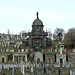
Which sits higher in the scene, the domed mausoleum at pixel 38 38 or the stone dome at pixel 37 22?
the stone dome at pixel 37 22

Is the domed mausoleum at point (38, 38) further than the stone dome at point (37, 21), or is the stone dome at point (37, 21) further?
the stone dome at point (37, 21)

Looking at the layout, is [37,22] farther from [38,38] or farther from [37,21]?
[38,38]

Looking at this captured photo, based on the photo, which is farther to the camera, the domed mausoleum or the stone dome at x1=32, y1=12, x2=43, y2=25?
the stone dome at x1=32, y1=12, x2=43, y2=25

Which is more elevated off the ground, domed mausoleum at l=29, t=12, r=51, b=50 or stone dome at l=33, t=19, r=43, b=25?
stone dome at l=33, t=19, r=43, b=25

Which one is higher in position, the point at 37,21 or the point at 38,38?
the point at 37,21

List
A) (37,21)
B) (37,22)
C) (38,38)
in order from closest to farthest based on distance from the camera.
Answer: (38,38)
(37,22)
(37,21)

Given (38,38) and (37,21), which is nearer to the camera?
(38,38)

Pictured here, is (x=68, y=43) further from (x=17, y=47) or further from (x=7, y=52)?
(x=7, y=52)

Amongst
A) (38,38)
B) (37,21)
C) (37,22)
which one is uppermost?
(37,21)

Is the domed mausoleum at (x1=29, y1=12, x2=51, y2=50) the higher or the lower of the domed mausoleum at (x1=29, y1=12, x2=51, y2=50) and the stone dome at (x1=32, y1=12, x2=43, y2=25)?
the lower

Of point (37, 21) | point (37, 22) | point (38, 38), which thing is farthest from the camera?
point (37, 21)

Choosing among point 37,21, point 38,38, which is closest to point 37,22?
point 37,21

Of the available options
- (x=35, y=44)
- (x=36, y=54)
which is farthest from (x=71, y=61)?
(x=35, y=44)

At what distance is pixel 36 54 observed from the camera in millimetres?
40094
